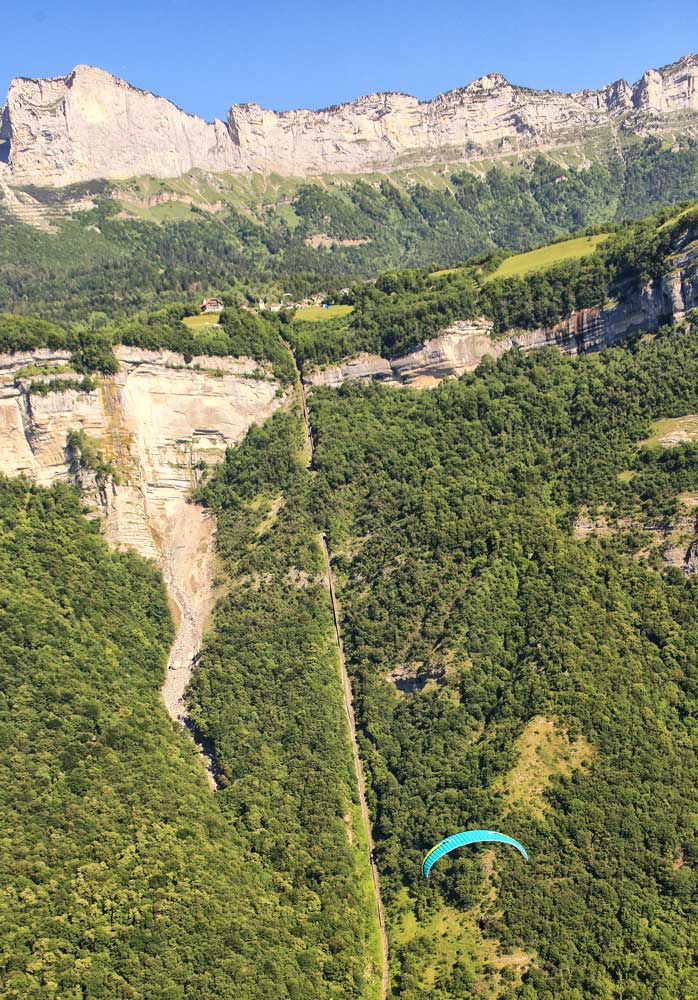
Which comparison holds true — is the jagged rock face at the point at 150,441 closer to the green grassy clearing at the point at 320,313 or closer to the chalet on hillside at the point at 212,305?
the green grassy clearing at the point at 320,313

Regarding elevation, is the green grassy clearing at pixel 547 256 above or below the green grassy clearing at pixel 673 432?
above

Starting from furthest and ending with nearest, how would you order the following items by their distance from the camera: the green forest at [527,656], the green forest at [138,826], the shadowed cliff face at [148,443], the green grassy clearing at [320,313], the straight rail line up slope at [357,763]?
the green grassy clearing at [320,313] → the shadowed cliff face at [148,443] → the straight rail line up slope at [357,763] → the green forest at [527,656] → the green forest at [138,826]

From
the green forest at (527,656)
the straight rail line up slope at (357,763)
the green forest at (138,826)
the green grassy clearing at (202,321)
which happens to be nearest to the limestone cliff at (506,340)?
the green forest at (527,656)

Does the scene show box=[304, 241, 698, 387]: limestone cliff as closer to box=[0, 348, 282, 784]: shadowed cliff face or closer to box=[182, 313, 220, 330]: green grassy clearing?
box=[182, 313, 220, 330]: green grassy clearing

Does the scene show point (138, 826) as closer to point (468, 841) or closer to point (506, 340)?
point (468, 841)

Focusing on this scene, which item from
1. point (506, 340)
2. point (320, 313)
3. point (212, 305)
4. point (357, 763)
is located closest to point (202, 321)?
Result: point (212, 305)

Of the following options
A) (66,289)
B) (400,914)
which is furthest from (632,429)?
(66,289)
